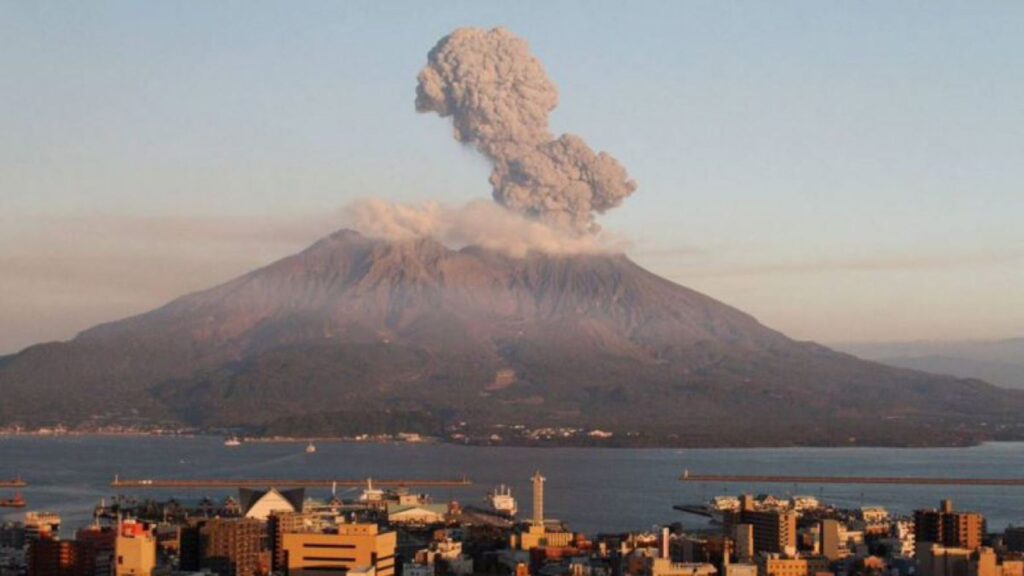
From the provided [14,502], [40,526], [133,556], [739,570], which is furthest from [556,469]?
[133,556]

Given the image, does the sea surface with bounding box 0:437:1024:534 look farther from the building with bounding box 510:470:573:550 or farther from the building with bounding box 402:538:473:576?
the building with bounding box 402:538:473:576

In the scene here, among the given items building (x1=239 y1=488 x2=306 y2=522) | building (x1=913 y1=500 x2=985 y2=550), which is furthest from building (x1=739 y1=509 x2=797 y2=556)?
building (x1=239 y1=488 x2=306 y2=522)

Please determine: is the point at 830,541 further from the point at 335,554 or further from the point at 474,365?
the point at 474,365

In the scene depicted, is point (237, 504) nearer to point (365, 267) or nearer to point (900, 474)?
point (900, 474)

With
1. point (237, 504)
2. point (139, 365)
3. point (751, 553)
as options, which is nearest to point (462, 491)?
point (237, 504)

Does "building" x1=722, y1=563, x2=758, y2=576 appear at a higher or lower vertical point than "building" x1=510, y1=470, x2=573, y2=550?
lower

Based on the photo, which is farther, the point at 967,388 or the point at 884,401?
the point at 967,388
